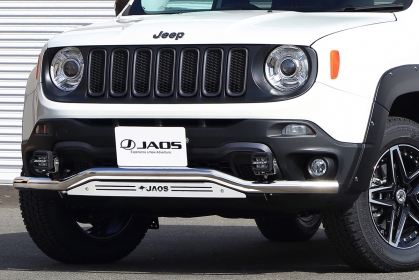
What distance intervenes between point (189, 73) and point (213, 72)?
0.14 meters

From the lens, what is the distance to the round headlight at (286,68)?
5.25 meters

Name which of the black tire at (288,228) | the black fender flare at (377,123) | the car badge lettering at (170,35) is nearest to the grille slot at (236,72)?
the car badge lettering at (170,35)

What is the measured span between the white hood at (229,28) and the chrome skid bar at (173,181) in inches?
27.0

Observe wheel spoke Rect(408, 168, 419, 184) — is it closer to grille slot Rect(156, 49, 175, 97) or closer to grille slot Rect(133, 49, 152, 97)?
grille slot Rect(156, 49, 175, 97)

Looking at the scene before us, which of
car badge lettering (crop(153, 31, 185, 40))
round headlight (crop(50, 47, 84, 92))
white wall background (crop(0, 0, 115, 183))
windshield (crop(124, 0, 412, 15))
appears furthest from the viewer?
white wall background (crop(0, 0, 115, 183))

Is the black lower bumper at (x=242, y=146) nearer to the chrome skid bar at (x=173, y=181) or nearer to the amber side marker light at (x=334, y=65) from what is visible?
the chrome skid bar at (x=173, y=181)

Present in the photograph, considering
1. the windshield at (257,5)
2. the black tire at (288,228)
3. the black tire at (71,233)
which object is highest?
the windshield at (257,5)

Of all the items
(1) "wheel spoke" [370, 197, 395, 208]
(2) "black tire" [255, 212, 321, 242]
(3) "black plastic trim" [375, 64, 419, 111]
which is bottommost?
(2) "black tire" [255, 212, 321, 242]

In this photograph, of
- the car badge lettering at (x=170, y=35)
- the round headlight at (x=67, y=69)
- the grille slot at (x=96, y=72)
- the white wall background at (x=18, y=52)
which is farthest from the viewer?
the white wall background at (x=18, y=52)

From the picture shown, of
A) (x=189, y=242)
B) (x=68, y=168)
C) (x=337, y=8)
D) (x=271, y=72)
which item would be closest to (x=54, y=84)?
(x=68, y=168)

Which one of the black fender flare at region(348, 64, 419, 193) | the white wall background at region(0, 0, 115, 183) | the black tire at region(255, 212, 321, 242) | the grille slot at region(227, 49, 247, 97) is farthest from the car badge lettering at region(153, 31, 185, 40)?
the white wall background at region(0, 0, 115, 183)

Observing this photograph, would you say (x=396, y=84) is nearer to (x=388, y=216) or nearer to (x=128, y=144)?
(x=388, y=216)

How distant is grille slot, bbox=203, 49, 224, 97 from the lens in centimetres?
530

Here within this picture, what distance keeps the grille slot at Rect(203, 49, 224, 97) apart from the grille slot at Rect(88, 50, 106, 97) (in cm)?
60
